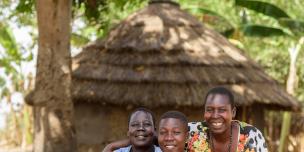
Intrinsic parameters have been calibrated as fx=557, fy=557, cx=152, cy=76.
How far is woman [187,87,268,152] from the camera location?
10.1 ft

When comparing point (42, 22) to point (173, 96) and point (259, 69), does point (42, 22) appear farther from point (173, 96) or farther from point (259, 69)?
point (259, 69)

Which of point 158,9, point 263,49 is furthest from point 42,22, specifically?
point 263,49

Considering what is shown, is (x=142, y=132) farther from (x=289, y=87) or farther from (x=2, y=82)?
(x=2, y=82)

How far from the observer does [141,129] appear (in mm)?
3197

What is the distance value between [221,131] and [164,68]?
5249mm

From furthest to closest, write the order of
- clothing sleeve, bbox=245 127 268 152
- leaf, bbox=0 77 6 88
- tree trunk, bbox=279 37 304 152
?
leaf, bbox=0 77 6 88, tree trunk, bbox=279 37 304 152, clothing sleeve, bbox=245 127 268 152

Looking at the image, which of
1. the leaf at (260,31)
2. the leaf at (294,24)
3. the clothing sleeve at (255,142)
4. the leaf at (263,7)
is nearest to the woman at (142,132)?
the clothing sleeve at (255,142)

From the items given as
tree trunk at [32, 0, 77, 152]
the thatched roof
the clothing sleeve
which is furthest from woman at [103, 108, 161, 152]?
the thatched roof

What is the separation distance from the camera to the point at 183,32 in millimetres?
8961

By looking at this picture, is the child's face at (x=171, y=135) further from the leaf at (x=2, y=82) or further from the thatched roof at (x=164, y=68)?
the leaf at (x=2, y=82)

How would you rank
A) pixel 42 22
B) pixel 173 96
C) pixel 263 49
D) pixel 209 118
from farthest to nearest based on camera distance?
pixel 263 49, pixel 173 96, pixel 42 22, pixel 209 118

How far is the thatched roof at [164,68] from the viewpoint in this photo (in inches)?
318

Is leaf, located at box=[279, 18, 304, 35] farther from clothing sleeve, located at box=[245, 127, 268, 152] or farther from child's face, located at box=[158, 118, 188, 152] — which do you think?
child's face, located at box=[158, 118, 188, 152]

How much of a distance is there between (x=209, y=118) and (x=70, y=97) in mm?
2918
